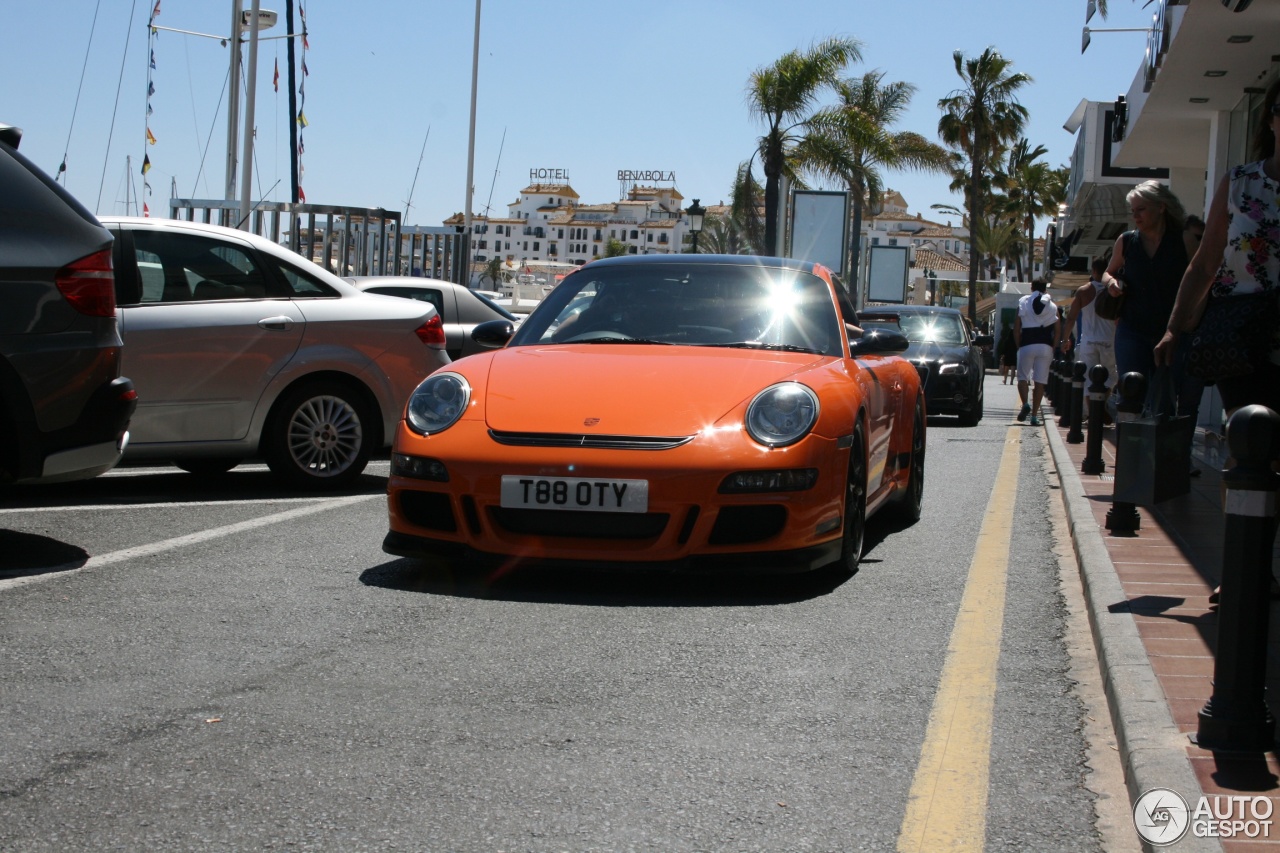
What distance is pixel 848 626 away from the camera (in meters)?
4.97

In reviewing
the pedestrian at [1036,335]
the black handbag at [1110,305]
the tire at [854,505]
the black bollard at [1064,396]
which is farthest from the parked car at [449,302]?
the tire at [854,505]

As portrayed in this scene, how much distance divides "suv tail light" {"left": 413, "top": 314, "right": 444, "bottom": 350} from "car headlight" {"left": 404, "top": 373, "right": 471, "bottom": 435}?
2834 millimetres

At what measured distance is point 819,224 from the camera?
1207 inches

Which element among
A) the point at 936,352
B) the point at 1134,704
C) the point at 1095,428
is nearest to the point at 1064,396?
the point at 936,352

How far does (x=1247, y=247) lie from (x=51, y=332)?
14.3 feet

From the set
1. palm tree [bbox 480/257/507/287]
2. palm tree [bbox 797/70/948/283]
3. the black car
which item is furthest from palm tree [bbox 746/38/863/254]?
palm tree [bbox 480/257/507/287]

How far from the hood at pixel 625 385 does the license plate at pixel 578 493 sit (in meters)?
0.21

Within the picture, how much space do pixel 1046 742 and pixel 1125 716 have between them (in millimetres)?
208

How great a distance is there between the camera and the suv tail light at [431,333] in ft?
28.0

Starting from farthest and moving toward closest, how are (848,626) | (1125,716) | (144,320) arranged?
(144,320)
(848,626)
(1125,716)

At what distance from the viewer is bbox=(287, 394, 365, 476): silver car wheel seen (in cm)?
814

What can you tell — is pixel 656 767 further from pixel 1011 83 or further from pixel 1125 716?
pixel 1011 83

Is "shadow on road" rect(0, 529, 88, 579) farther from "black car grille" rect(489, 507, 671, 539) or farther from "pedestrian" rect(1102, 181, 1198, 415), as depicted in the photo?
"pedestrian" rect(1102, 181, 1198, 415)

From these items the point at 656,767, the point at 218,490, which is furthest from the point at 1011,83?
the point at 656,767
